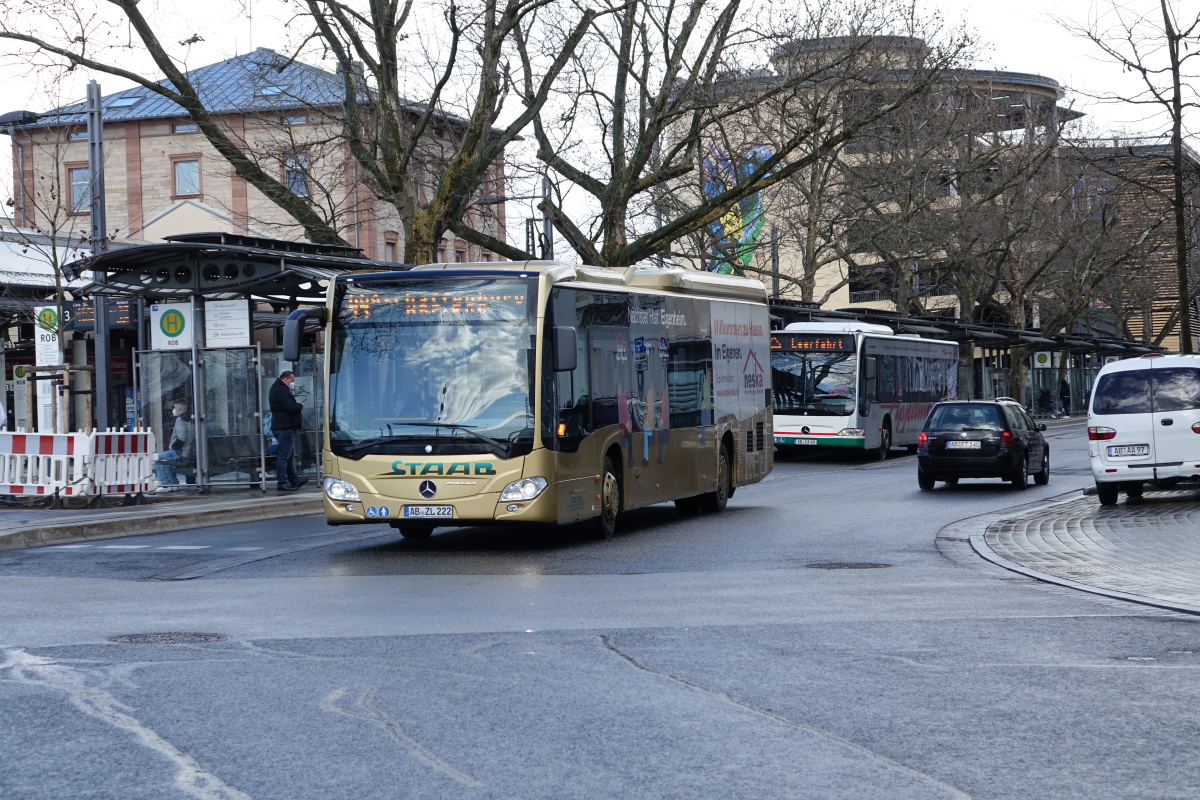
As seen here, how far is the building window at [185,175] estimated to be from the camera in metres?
66.3

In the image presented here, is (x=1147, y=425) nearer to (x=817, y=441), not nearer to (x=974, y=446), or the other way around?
(x=974, y=446)

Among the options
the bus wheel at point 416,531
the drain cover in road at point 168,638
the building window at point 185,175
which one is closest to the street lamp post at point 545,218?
the bus wheel at point 416,531

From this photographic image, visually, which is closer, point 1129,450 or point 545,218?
point 1129,450

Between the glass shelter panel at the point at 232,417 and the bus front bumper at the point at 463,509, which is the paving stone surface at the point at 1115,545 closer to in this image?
the bus front bumper at the point at 463,509

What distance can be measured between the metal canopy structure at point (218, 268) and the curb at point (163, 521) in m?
3.11

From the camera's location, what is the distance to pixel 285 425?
24.5m

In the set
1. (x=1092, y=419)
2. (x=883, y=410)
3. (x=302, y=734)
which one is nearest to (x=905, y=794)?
(x=302, y=734)

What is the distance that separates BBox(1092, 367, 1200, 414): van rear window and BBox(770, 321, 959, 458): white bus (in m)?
14.3

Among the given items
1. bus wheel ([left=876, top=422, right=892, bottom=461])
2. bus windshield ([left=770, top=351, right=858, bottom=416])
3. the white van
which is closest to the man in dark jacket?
the white van

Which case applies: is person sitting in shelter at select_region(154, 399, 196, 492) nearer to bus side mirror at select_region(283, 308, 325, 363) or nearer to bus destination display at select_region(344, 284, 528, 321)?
bus side mirror at select_region(283, 308, 325, 363)

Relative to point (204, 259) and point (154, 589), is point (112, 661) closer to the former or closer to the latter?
point (154, 589)

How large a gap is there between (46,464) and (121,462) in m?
0.96

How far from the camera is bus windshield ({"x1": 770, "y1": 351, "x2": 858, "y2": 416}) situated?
3703cm

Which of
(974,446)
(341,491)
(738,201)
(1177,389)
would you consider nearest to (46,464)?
(341,491)
